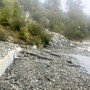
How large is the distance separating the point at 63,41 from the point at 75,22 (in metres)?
27.7

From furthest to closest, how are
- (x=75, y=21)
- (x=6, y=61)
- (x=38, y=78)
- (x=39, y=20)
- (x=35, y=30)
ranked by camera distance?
(x=75, y=21) < (x=39, y=20) < (x=35, y=30) < (x=6, y=61) < (x=38, y=78)

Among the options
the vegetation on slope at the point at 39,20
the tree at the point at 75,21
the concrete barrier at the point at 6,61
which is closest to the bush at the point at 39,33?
the vegetation on slope at the point at 39,20

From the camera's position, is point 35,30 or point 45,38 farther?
point 35,30

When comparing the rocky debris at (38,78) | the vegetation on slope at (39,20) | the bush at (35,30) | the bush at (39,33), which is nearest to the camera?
the rocky debris at (38,78)

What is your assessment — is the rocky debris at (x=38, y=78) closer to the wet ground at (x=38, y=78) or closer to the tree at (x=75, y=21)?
the wet ground at (x=38, y=78)

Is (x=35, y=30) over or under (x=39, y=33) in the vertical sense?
over

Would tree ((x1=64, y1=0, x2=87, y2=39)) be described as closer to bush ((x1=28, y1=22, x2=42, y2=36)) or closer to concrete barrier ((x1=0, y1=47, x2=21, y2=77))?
bush ((x1=28, y1=22, x2=42, y2=36))

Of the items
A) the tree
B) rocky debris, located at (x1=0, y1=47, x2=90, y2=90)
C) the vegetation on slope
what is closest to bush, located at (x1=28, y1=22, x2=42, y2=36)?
the vegetation on slope

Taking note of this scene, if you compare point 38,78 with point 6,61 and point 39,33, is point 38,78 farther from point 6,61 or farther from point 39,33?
point 39,33

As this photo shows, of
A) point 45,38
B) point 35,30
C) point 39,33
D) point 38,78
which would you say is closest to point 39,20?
point 35,30

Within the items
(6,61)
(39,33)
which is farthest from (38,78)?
(39,33)

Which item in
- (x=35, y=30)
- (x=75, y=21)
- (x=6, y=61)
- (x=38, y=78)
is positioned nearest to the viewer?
(x=38, y=78)

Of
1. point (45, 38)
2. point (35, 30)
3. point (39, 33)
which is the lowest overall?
point (45, 38)

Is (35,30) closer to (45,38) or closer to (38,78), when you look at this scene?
(45,38)
